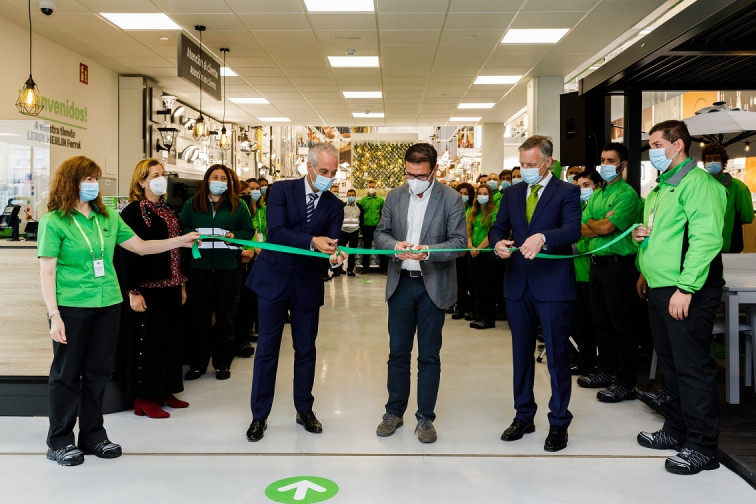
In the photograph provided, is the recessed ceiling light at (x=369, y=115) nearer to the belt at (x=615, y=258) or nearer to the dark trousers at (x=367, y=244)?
the dark trousers at (x=367, y=244)

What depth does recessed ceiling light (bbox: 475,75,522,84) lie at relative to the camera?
11.0 m

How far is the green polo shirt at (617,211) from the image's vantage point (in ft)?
13.8

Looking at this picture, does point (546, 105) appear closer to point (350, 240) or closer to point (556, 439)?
point (350, 240)

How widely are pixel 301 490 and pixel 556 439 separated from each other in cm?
137

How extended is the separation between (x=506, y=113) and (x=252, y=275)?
12509 millimetres

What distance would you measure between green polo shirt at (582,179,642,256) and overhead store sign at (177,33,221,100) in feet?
17.0

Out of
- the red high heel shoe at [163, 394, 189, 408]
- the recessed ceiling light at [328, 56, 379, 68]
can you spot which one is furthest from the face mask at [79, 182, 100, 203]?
the recessed ceiling light at [328, 56, 379, 68]

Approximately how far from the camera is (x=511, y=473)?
3111mm

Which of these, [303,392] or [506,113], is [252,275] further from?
[506,113]

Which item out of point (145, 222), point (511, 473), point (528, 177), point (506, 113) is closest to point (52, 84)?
point (145, 222)

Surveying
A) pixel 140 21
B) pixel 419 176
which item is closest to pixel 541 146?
pixel 419 176

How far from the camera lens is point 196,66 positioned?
8117 mm

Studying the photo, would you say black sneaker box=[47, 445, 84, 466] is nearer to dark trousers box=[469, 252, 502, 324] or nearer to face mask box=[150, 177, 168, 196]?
face mask box=[150, 177, 168, 196]

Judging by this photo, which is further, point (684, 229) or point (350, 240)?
point (350, 240)
